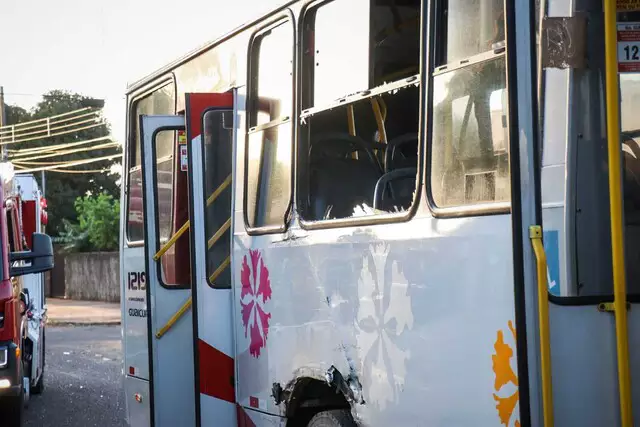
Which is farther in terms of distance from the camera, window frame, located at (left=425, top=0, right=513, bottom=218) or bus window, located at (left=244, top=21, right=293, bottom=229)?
bus window, located at (left=244, top=21, right=293, bottom=229)

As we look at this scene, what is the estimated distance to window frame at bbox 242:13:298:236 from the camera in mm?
5660

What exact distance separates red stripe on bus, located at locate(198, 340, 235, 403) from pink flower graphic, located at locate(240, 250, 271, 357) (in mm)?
300

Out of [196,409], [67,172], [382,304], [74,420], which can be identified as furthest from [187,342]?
[67,172]

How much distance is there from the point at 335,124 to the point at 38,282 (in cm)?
994

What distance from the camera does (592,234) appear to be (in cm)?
376

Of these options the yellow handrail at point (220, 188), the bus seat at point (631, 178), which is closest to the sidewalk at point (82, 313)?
the yellow handrail at point (220, 188)

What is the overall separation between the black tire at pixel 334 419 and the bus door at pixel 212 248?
3.19 feet

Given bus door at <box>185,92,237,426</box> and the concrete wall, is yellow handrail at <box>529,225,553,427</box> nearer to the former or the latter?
bus door at <box>185,92,237,426</box>

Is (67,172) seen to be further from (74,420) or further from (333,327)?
(333,327)

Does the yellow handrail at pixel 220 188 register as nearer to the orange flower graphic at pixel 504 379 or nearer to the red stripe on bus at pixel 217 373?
the red stripe on bus at pixel 217 373

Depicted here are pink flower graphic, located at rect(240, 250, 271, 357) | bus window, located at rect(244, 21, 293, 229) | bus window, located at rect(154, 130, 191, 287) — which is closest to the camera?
bus window, located at rect(244, 21, 293, 229)

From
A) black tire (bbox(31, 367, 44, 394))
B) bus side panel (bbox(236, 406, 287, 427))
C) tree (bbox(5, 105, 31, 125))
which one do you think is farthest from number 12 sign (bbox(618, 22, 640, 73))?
tree (bbox(5, 105, 31, 125))

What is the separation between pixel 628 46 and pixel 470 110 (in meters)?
0.68

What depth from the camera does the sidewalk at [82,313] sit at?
100 ft
